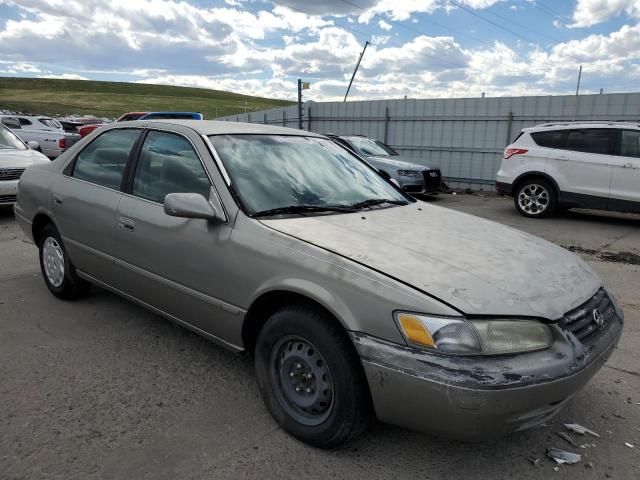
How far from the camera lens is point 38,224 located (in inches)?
183

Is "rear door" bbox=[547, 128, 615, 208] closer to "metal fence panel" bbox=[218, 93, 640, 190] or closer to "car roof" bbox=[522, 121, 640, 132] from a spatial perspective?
"car roof" bbox=[522, 121, 640, 132]

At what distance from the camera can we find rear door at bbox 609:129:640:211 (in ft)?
28.1

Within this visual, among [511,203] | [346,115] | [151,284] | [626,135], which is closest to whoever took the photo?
[151,284]

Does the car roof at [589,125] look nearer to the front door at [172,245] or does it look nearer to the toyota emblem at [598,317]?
the toyota emblem at [598,317]

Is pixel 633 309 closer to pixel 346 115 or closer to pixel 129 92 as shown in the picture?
pixel 346 115

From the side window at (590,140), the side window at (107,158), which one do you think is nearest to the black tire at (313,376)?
the side window at (107,158)

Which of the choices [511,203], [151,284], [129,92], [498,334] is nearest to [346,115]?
[511,203]

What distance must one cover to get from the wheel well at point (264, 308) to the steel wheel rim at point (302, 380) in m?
0.18

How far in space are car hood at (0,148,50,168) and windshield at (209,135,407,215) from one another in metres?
6.61

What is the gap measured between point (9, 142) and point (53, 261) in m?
6.04

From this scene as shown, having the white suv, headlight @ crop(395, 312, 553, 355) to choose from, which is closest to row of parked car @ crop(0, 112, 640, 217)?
the white suv

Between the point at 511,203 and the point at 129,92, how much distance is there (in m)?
123

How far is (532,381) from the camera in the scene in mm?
2109

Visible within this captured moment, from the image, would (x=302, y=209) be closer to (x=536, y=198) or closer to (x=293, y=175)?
(x=293, y=175)
